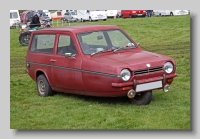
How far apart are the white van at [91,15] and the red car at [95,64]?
166mm

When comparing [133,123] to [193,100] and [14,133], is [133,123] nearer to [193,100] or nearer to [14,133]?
[193,100]

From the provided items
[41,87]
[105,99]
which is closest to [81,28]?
[105,99]

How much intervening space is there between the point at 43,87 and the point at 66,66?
1013 millimetres

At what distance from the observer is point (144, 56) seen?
9.82 m

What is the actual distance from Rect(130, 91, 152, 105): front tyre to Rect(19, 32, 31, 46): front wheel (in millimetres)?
2841

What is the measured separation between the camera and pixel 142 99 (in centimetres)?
977

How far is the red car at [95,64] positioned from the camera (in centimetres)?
935

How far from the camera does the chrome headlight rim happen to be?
9.71m

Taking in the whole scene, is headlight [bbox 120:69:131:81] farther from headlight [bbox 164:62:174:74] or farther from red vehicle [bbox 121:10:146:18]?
red vehicle [bbox 121:10:146:18]

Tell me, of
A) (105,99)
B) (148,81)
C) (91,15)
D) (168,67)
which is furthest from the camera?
(91,15)

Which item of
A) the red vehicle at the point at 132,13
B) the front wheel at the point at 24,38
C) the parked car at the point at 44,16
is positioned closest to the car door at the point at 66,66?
the parked car at the point at 44,16

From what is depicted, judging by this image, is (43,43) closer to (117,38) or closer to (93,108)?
(117,38)

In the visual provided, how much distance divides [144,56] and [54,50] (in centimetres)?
177

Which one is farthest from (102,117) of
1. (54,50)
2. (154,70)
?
(54,50)
